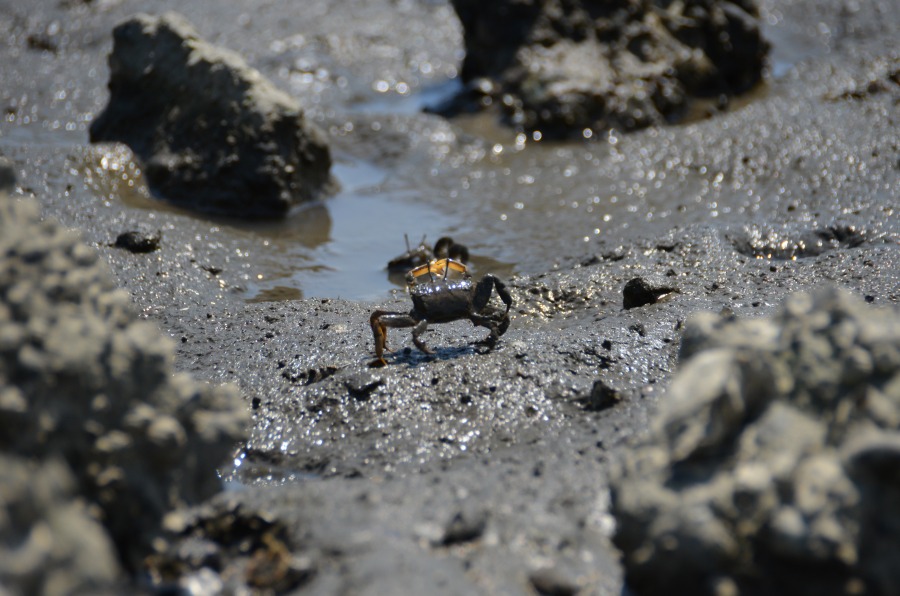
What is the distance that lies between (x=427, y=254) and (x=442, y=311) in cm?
158

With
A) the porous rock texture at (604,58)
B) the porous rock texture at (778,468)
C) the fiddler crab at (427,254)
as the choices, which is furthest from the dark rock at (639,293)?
the porous rock texture at (604,58)

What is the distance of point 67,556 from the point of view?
201 cm

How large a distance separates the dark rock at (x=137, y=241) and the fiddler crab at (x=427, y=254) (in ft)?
5.20

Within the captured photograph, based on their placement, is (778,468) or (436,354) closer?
(778,468)

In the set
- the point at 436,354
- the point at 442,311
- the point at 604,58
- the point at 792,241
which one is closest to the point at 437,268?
the point at 442,311

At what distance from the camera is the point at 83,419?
7.86ft

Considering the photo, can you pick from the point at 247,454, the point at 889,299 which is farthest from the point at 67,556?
the point at 889,299

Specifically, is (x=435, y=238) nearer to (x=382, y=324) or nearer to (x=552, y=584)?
(x=382, y=324)

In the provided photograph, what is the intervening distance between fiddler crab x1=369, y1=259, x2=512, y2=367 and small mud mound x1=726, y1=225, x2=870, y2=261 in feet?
6.52

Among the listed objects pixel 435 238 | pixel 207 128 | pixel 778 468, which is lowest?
pixel 435 238

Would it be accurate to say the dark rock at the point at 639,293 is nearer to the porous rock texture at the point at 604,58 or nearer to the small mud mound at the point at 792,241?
the small mud mound at the point at 792,241

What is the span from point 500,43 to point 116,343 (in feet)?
23.4

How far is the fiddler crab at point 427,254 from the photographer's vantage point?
6.00m

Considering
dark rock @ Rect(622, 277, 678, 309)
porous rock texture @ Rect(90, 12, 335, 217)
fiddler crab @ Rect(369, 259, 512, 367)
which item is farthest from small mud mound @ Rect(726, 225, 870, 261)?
porous rock texture @ Rect(90, 12, 335, 217)
